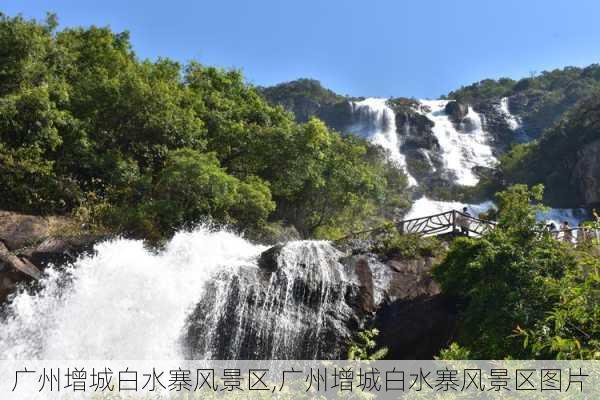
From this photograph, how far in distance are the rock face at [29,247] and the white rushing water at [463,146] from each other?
31380mm

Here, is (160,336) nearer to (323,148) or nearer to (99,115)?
(99,115)

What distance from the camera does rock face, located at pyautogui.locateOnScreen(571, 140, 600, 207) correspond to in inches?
1231

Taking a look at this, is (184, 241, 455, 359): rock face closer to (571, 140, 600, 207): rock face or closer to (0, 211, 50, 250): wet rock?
(0, 211, 50, 250): wet rock

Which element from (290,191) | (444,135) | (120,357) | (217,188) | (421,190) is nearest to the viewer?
→ (120,357)

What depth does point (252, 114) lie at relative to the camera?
20.7 metres

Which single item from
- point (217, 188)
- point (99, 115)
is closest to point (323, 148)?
point (217, 188)

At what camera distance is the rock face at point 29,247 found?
37.3 feet

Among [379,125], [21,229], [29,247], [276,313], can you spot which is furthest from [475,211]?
[29,247]

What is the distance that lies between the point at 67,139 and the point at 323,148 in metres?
8.20

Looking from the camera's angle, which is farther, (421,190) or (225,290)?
(421,190)

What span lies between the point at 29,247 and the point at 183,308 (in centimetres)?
394

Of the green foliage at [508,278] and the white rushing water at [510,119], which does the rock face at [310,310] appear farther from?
the white rushing water at [510,119]

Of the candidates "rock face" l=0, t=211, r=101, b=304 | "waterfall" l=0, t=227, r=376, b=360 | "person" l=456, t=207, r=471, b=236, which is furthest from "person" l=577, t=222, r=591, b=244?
"rock face" l=0, t=211, r=101, b=304

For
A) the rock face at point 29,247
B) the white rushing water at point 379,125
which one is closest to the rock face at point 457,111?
the white rushing water at point 379,125
